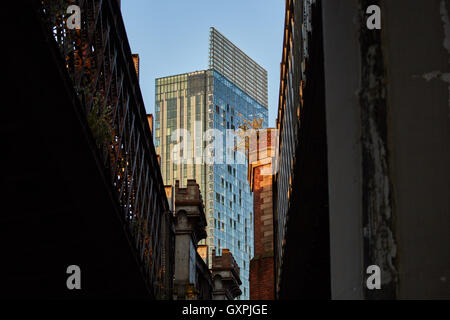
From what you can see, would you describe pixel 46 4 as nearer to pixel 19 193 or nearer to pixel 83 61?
pixel 83 61

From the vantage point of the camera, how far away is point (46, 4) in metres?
11.7

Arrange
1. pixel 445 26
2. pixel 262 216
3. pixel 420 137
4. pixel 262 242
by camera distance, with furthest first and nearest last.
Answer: pixel 262 216 → pixel 262 242 → pixel 445 26 → pixel 420 137

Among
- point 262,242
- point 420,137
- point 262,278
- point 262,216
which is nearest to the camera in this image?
point 420,137

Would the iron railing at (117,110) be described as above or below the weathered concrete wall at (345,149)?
above

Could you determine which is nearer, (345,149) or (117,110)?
(345,149)

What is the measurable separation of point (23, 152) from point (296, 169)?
220 inches

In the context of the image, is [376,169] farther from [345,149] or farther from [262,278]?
[262,278]

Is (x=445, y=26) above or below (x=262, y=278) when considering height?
below

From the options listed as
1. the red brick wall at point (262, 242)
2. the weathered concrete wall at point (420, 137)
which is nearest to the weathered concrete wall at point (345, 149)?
the weathered concrete wall at point (420, 137)

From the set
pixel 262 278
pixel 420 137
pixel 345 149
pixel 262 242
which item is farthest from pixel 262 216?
pixel 420 137

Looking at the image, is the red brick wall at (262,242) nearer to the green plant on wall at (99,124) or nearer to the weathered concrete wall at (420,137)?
the green plant on wall at (99,124)

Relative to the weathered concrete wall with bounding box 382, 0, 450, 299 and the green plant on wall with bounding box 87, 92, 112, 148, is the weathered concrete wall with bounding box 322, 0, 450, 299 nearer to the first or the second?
the weathered concrete wall with bounding box 382, 0, 450, 299

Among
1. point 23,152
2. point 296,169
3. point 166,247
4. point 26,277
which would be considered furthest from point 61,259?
point 166,247

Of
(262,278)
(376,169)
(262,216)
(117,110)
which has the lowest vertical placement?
(376,169)
